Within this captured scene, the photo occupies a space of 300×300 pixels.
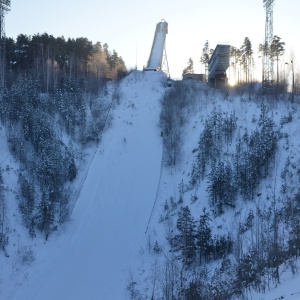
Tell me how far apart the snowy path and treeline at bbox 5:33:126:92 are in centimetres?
779

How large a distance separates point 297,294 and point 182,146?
29.5m

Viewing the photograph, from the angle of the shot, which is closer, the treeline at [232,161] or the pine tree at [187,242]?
the pine tree at [187,242]

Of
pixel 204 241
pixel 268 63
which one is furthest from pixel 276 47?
pixel 204 241

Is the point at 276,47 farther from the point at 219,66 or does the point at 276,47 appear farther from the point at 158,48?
the point at 158,48

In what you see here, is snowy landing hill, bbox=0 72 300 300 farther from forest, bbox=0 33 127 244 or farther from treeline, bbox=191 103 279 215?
forest, bbox=0 33 127 244

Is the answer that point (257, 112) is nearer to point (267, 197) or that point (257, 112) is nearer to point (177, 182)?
point (177, 182)

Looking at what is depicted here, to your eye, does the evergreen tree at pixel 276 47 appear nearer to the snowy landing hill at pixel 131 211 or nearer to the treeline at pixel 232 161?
the snowy landing hill at pixel 131 211

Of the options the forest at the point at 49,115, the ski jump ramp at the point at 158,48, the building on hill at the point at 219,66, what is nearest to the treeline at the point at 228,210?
the forest at the point at 49,115

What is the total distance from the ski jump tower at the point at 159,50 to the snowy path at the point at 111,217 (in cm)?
1506

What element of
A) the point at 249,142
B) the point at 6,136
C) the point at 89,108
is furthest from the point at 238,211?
the point at 89,108

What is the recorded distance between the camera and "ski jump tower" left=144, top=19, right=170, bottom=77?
63.1m

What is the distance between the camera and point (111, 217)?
3206 cm

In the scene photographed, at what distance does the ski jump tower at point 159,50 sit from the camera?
207 feet

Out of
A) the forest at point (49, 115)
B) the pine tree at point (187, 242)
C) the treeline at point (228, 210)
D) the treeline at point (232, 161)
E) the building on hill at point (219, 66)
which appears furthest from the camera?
the building on hill at point (219, 66)
